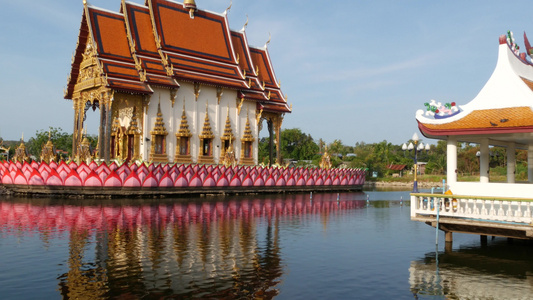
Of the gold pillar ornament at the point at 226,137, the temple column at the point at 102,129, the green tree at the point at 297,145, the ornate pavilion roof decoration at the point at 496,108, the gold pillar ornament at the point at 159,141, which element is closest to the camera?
the ornate pavilion roof decoration at the point at 496,108

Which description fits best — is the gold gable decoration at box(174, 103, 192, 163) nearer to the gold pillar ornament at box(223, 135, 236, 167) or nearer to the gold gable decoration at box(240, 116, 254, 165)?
the gold pillar ornament at box(223, 135, 236, 167)

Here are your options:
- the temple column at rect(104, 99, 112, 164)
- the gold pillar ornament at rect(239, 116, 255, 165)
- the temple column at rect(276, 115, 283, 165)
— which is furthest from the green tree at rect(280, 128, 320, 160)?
the temple column at rect(104, 99, 112, 164)

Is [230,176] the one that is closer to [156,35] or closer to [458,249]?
[156,35]

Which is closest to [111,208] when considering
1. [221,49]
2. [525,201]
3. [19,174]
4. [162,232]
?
[162,232]

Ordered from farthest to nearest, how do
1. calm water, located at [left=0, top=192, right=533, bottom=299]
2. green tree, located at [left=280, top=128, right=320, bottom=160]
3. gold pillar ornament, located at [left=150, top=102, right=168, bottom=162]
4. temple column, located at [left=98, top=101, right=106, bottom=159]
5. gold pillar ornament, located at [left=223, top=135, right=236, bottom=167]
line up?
green tree, located at [left=280, top=128, right=320, bottom=160]
gold pillar ornament, located at [left=223, top=135, right=236, bottom=167]
gold pillar ornament, located at [left=150, top=102, right=168, bottom=162]
temple column, located at [left=98, top=101, right=106, bottom=159]
calm water, located at [left=0, top=192, right=533, bottom=299]

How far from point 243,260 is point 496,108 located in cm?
757

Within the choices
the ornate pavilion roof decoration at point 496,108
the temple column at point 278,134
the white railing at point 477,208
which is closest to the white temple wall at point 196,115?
the temple column at point 278,134

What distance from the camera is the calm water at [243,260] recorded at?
25.9ft

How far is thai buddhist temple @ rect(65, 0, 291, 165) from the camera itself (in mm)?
30172

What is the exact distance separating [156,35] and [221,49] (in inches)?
223

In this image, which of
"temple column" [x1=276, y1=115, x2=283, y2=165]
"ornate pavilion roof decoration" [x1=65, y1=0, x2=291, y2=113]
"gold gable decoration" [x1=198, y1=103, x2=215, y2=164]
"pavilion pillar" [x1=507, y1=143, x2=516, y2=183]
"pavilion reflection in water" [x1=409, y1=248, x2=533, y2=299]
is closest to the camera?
"pavilion reflection in water" [x1=409, y1=248, x2=533, y2=299]

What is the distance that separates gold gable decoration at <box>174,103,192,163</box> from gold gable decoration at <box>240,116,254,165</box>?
4624 millimetres

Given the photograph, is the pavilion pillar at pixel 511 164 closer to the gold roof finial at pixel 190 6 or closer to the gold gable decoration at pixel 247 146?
the gold gable decoration at pixel 247 146

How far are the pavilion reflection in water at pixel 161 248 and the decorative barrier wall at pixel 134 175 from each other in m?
4.76
